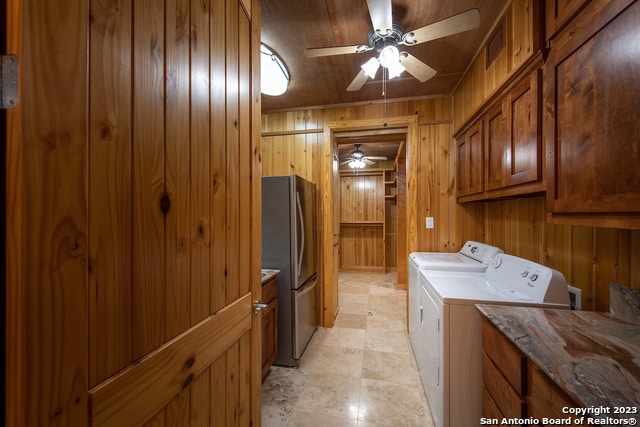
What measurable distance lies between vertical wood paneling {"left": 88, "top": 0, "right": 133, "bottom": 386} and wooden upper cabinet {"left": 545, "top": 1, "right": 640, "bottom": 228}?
1.44 metres

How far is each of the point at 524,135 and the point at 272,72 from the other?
72.4 inches

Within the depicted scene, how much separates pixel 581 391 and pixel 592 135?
86cm

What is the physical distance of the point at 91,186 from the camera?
1.59 ft

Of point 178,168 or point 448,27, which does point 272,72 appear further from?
point 178,168

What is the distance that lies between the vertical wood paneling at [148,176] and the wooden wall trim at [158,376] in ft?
0.15

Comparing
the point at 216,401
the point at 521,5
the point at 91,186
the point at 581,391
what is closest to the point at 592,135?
the point at 581,391

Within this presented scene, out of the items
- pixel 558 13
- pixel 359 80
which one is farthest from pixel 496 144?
pixel 359 80

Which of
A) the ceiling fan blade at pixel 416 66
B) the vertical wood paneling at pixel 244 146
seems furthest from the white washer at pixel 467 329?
the ceiling fan blade at pixel 416 66

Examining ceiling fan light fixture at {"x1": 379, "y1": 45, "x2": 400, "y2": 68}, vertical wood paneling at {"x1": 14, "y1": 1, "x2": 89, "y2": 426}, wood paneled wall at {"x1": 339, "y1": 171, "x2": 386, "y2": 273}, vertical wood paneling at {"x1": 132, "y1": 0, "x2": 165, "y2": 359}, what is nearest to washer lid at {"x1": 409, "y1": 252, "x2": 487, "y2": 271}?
ceiling fan light fixture at {"x1": 379, "y1": 45, "x2": 400, "y2": 68}

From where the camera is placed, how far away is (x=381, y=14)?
4.42 ft

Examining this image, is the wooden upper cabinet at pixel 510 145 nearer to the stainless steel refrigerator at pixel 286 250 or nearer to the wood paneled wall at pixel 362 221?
the stainless steel refrigerator at pixel 286 250

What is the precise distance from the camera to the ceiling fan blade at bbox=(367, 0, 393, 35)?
1.26 metres

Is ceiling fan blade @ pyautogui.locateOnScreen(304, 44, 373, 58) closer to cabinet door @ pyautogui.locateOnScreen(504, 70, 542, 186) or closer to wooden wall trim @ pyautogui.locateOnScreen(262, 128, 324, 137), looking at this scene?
cabinet door @ pyautogui.locateOnScreen(504, 70, 542, 186)

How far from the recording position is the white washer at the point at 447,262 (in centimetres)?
192
